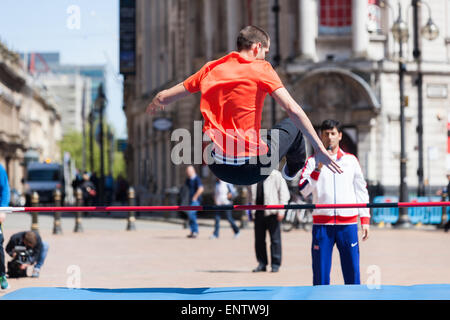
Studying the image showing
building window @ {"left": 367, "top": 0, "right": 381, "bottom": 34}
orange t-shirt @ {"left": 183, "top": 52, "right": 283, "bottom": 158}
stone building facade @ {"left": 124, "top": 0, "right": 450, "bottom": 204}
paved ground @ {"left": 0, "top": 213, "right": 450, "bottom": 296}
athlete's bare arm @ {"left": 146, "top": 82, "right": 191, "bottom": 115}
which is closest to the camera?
orange t-shirt @ {"left": 183, "top": 52, "right": 283, "bottom": 158}

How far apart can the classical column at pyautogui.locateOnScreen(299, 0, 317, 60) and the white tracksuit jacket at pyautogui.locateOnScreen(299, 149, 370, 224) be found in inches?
1013

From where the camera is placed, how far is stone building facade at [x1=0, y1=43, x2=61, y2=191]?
83.6m

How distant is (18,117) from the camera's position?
93.7 m

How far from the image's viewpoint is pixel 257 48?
5.72 m

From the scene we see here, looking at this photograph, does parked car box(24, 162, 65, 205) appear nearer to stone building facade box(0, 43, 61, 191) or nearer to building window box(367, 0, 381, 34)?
stone building facade box(0, 43, 61, 191)

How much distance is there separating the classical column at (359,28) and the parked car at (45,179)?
25.5 meters

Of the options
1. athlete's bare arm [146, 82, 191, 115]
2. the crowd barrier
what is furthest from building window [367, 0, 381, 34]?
athlete's bare arm [146, 82, 191, 115]

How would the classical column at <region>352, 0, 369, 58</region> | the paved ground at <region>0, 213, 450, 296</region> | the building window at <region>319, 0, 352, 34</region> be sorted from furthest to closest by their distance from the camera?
the building window at <region>319, 0, 352, 34</region> → the classical column at <region>352, 0, 369, 58</region> → the paved ground at <region>0, 213, 450, 296</region>

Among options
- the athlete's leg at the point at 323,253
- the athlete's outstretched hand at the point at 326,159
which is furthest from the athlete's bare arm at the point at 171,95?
the athlete's leg at the point at 323,253

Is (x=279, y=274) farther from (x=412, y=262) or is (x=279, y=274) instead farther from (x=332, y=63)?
(x=332, y=63)

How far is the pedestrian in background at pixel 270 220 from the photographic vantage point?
13.5 m

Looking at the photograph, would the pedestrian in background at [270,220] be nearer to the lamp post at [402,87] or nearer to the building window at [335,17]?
the lamp post at [402,87]

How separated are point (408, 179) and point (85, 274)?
69.7 ft
